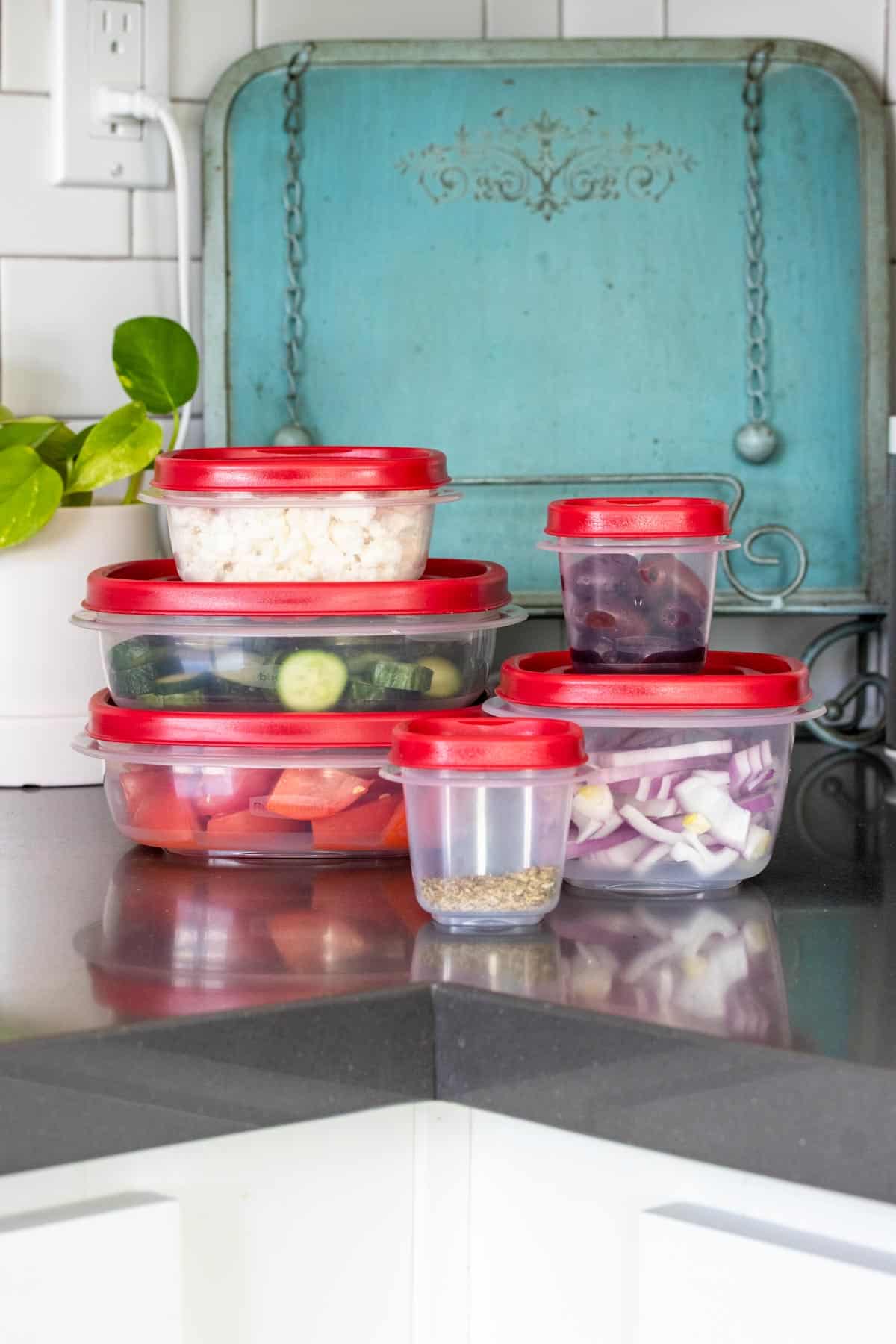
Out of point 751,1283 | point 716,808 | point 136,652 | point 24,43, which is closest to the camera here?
point 751,1283

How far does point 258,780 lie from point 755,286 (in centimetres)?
62

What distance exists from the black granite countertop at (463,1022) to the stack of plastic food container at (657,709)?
3 cm

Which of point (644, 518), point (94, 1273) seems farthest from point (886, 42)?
point (94, 1273)

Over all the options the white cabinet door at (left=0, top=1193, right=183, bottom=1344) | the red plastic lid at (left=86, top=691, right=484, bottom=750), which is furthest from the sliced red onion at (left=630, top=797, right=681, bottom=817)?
the white cabinet door at (left=0, top=1193, right=183, bottom=1344)

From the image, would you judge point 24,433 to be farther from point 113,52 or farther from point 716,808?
point 716,808

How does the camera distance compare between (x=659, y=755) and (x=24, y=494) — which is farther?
(x=24, y=494)

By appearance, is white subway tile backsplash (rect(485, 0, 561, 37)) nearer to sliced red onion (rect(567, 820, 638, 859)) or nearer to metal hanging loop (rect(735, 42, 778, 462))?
metal hanging loop (rect(735, 42, 778, 462))

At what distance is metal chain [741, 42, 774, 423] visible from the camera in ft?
4.12

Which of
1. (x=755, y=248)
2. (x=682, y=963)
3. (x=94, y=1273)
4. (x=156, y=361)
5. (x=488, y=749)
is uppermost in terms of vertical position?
(x=755, y=248)

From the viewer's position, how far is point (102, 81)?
124 centimetres

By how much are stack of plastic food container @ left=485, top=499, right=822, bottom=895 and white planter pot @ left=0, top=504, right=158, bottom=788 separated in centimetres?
37

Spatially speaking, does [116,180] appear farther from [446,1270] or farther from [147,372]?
[446,1270]

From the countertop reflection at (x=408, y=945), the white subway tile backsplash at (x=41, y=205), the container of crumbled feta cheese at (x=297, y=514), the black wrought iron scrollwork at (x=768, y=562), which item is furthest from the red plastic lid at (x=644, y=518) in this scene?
the white subway tile backsplash at (x=41, y=205)

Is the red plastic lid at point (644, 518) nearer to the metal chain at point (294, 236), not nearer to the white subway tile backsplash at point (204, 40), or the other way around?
the metal chain at point (294, 236)
